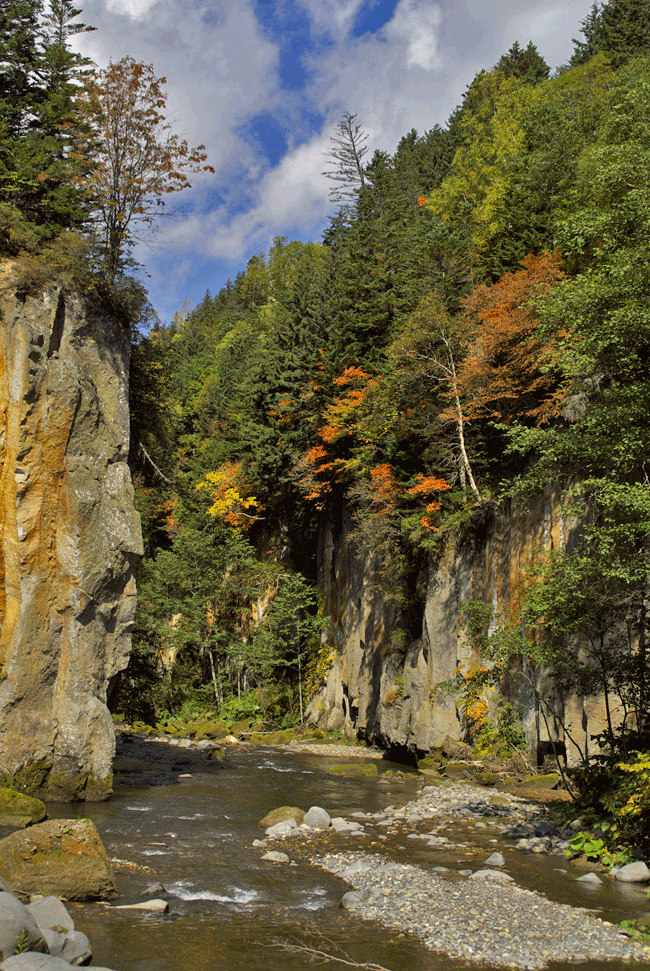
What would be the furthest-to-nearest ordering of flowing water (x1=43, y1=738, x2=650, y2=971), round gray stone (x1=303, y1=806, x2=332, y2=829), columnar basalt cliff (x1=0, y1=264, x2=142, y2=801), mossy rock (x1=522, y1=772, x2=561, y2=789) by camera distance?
mossy rock (x1=522, y1=772, x2=561, y2=789)
columnar basalt cliff (x1=0, y1=264, x2=142, y2=801)
round gray stone (x1=303, y1=806, x2=332, y2=829)
flowing water (x1=43, y1=738, x2=650, y2=971)

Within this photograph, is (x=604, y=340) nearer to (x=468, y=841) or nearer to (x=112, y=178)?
(x=468, y=841)

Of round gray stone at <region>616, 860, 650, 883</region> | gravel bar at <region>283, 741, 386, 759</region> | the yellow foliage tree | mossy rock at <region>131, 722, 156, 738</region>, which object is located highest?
the yellow foliage tree

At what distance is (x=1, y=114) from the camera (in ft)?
56.5

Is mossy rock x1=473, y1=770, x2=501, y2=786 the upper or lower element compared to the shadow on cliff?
upper

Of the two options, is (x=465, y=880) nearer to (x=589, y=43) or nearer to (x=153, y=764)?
(x=153, y=764)

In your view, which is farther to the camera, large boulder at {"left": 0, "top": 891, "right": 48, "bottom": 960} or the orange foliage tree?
the orange foliage tree

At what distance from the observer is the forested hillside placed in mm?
10641

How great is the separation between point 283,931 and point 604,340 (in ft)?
29.6

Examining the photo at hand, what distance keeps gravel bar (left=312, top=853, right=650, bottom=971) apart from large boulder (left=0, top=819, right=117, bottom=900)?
2.99 m

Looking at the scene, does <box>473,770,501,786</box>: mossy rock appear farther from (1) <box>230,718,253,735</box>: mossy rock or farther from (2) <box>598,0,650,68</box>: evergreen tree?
(2) <box>598,0,650,68</box>: evergreen tree

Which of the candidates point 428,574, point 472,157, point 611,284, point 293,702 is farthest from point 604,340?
point 472,157

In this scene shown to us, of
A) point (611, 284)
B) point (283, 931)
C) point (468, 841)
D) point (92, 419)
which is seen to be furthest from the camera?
point (92, 419)

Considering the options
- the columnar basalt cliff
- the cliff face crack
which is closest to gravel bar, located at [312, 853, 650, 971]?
the columnar basalt cliff

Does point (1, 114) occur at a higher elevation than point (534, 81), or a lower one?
lower
